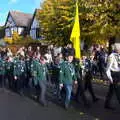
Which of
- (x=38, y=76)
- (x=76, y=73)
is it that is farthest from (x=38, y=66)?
(x=76, y=73)

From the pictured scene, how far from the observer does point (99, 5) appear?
31703 millimetres

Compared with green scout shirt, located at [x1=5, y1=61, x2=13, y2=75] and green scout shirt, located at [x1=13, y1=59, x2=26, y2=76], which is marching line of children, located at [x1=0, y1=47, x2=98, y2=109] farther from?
green scout shirt, located at [x1=5, y1=61, x2=13, y2=75]

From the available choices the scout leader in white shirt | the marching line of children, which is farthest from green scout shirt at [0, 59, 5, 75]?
→ the scout leader in white shirt

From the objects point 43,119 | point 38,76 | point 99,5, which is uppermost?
point 99,5

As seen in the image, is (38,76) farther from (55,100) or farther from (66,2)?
(66,2)

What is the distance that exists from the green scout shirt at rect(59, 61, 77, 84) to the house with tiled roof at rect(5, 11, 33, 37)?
65825mm

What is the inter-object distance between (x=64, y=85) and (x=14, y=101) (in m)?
2.54

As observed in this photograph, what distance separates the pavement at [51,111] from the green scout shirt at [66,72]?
2.57 feet

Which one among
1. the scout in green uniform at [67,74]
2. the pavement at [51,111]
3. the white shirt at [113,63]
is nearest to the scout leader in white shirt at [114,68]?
the white shirt at [113,63]

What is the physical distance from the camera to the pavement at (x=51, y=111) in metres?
11.0

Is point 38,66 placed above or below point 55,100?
above

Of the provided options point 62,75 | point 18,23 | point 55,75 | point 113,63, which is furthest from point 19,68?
point 18,23

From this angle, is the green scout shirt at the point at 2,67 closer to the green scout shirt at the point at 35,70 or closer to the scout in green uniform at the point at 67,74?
the green scout shirt at the point at 35,70

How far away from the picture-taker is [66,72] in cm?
1238
